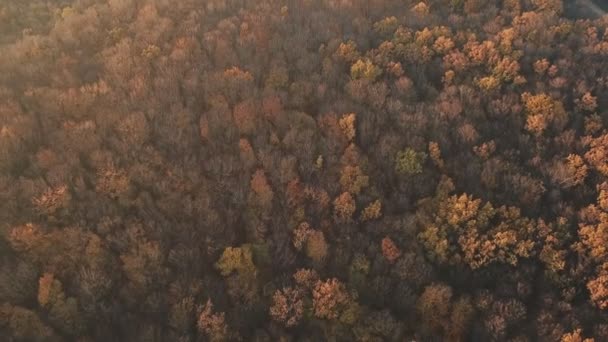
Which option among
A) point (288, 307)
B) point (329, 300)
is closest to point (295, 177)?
point (329, 300)

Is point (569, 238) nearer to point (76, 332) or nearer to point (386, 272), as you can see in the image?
point (386, 272)

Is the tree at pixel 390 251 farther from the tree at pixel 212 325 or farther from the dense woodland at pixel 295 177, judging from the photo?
the tree at pixel 212 325

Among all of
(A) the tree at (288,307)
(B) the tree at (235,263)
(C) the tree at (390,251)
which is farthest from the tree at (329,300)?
(B) the tree at (235,263)

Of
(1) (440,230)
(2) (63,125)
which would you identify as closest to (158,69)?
(2) (63,125)

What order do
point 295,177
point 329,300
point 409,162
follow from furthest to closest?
1. point 409,162
2. point 295,177
3. point 329,300

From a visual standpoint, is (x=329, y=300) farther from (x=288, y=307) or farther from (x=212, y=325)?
(x=212, y=325)

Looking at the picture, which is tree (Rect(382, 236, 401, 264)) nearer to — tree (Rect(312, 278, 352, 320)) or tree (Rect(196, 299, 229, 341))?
tree (Rect(312, 278, 352, 320))

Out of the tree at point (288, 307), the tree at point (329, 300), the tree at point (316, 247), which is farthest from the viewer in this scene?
the tree at point (316, 247)

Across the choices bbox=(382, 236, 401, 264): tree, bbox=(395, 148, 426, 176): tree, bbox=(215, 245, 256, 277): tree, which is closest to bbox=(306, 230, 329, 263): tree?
bbox=(382, 236, 401, 264): tree
